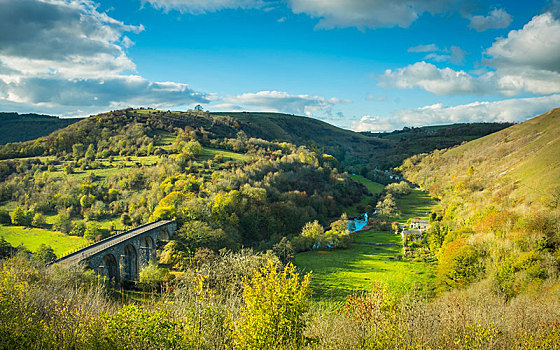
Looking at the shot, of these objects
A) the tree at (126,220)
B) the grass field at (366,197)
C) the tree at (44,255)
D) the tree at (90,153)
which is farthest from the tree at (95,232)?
the grass field at (366,197)

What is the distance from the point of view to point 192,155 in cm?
7825

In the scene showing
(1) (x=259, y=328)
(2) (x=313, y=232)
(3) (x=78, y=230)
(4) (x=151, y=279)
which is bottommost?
(2) (x=313, y=232)

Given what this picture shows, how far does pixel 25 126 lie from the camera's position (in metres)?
127

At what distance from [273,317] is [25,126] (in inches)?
6197

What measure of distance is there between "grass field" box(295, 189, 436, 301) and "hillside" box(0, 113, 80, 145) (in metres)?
124

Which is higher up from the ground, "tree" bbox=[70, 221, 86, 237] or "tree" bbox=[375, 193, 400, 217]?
"tree" bbox=[70, 221, 86, 237]

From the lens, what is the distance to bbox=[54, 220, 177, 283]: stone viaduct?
32656 millimetres

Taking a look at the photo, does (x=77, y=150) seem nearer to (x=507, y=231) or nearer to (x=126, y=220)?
A: (x=126, y=220)

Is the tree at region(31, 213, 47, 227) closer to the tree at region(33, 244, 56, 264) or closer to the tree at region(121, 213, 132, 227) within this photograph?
the tree at region(121, 213, 132, 227)

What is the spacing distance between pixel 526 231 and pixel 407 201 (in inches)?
2785

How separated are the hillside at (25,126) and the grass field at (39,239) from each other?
8865 cm

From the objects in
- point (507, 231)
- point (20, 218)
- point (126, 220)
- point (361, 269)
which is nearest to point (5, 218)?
point (20, 218)

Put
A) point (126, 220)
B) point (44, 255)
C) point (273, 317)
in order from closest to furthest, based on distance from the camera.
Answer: point (273, 317), point (44, 255), point (126, 220)

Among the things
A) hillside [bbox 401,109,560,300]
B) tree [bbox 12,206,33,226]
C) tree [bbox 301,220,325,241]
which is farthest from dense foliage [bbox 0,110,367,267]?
hillside [bbox 401,109,560,300]
